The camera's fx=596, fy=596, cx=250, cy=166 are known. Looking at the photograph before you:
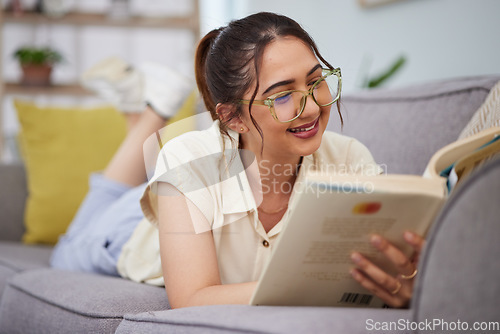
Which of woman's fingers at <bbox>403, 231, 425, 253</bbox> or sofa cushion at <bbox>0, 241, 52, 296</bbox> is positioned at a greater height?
woman's fingers at <bbox>403, 231, 425, 253</bbox>

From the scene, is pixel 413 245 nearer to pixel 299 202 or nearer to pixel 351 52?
pixel 299 202

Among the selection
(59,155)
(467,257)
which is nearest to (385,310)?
(467,257)

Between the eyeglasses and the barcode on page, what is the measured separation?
11.7 inches

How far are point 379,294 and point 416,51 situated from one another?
1.76 meters

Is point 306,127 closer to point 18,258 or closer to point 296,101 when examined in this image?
point 296,101

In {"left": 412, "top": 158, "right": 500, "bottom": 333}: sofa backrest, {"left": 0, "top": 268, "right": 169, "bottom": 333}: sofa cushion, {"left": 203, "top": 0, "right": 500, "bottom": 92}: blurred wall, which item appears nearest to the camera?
{"left": 412, "top": 158, "right": 500, "bottom": 333}: sofa backrest

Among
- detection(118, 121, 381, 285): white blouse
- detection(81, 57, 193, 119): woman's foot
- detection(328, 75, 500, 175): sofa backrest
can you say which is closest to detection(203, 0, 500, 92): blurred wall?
detection(328, 75, 500, 175): sofa backrest

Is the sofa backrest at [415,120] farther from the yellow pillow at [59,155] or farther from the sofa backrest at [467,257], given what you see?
the yellow pillow at [59,155]

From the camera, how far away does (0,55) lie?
11.1ft

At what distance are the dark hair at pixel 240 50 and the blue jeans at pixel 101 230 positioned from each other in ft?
1.87

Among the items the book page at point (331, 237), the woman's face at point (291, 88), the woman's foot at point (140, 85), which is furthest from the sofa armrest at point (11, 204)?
the book page at point (331, 237)

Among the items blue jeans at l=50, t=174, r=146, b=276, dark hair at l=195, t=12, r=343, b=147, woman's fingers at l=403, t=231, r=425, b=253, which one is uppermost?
dark hair at l=195, t=12, r=343, b=147

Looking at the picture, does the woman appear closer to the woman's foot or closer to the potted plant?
the woman's foot

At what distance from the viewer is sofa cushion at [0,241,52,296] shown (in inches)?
62.2
